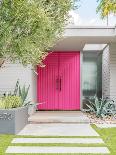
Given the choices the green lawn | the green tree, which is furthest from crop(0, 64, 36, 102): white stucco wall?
the green tree

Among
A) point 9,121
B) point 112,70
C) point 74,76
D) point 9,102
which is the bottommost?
point 9,121

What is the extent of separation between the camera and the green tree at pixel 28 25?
984 cm

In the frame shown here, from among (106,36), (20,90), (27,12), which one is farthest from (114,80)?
(27,12)

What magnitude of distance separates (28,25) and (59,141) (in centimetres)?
277

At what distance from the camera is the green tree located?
9.84m

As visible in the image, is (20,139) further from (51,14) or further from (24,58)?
(51,14)

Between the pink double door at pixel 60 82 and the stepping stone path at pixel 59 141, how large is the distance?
637cm

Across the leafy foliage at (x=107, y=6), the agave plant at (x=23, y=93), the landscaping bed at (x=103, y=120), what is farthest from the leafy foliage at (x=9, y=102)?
the leafy foliage at (x=107, y=6)

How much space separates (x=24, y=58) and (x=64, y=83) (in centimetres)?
959

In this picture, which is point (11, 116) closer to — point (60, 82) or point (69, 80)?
point (60, 82)

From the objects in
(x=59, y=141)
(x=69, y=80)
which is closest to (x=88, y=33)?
(x=69, y=80)

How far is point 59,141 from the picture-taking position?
10.1 meters

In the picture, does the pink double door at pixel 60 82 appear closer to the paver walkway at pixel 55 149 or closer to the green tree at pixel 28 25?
the green tree at pixel 28 25

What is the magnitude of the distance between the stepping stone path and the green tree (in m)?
1.99
